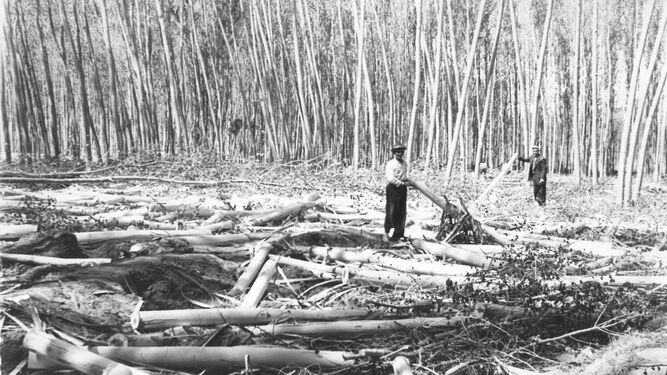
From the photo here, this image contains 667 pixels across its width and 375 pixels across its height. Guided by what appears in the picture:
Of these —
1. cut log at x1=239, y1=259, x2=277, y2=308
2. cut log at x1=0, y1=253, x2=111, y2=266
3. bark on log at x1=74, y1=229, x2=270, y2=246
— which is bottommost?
cut log at x1=239, y1=259, x2=277, y2=308

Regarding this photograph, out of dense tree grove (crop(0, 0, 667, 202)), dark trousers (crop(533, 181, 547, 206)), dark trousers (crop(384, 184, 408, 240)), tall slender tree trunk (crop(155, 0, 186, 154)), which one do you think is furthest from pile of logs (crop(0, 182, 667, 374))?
tall slender tree trunk (crop(155, 0, 186, 154))

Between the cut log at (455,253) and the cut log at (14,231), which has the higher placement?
the cut log at (14,231)

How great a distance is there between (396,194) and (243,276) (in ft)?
6.15

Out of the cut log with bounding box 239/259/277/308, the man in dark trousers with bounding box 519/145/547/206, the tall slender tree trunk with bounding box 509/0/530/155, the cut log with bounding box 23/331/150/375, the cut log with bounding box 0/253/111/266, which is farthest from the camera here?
the tall slender tree trunk with bounding box 509/0/530/155

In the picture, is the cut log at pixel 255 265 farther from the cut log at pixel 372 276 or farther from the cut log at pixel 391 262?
the cut log at pixel 391 262

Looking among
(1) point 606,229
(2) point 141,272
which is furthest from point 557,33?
(2) point 141,272

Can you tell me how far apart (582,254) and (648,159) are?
16222 mm

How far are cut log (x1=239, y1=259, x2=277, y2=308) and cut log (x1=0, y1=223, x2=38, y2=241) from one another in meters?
1.71

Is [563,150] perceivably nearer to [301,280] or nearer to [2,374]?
[301,280]

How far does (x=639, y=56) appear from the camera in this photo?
26.1 feet

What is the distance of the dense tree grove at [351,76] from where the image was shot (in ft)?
36.6

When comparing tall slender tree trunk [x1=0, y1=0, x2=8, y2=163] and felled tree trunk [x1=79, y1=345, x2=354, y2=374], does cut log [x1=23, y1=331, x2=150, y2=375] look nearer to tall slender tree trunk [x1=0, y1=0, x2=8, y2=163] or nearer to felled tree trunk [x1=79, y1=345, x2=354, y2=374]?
felled tree trunk [x1=79, y1=345, x2=354, y2=374]

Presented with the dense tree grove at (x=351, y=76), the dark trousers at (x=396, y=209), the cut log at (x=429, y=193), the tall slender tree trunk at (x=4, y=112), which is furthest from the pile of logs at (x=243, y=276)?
the dense tree grove at (x=351, y=76)

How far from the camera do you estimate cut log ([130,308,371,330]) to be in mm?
2514
